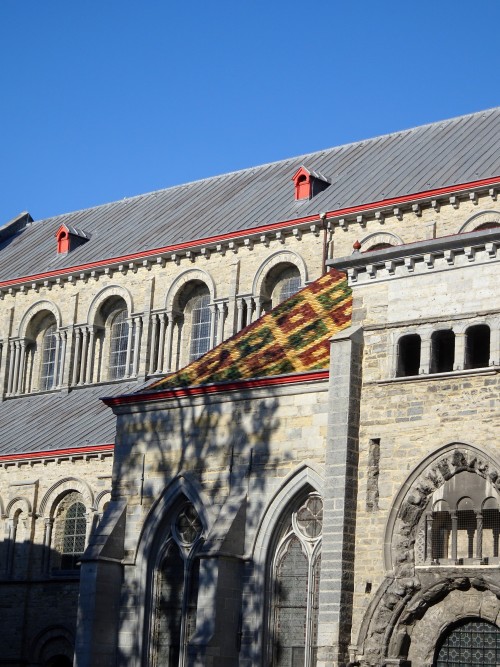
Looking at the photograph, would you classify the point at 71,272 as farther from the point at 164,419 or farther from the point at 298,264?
the point at 164,419

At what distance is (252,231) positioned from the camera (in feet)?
122

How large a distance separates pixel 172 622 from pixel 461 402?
770 centimetres

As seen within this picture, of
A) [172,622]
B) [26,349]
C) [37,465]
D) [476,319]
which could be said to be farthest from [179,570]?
[26,349]

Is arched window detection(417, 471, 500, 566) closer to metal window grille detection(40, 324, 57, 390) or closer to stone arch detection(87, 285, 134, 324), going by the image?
stone arch detection(87, 285, 134, 324)

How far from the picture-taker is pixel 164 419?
27.3 m

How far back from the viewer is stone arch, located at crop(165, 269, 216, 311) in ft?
126

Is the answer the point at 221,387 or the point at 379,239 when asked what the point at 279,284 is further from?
the point at 221,387

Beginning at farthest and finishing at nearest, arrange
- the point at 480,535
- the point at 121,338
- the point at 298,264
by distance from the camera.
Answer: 1. the point at 121,338
2. the point at 298,264
3. the point at 480,535

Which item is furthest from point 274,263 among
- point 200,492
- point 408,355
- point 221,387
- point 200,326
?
point 408,355

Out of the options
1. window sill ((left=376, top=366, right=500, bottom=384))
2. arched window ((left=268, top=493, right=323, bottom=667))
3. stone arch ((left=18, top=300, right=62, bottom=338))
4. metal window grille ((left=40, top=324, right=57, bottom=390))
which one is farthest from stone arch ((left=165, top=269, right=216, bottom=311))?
window sill ((left=376, top=366, right=500, bottom=384))

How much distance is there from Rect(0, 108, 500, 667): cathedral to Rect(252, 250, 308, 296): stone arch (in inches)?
2.0

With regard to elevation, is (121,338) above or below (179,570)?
above

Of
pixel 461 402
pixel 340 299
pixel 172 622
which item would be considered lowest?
pixel 172 622

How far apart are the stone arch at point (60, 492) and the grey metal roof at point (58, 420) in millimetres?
913
